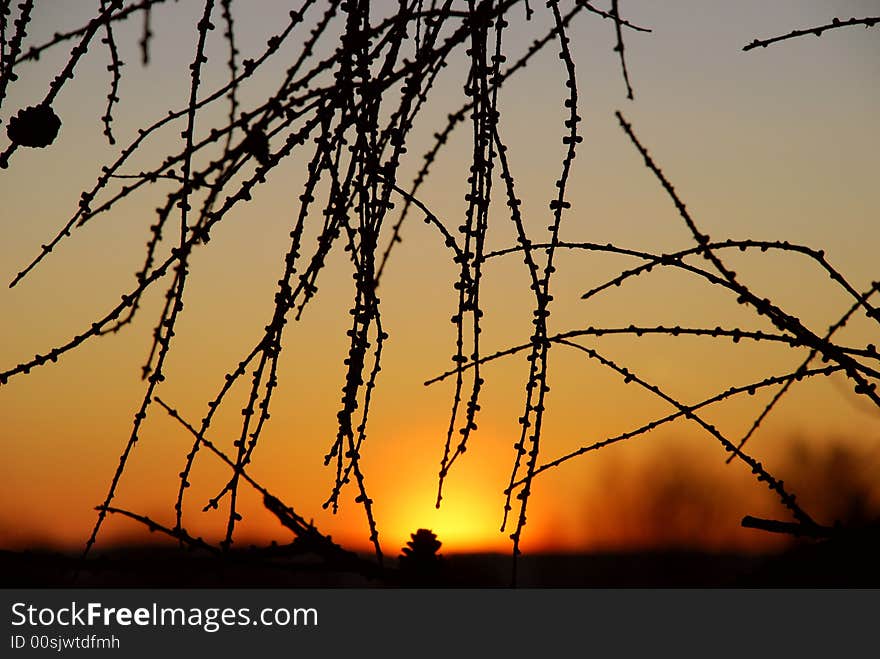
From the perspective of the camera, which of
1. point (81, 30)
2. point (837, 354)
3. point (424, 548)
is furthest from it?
point (81, 30)

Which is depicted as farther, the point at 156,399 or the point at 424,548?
the point at 156,399

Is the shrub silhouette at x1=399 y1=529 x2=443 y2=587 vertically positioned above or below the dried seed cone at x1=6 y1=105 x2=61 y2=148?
below

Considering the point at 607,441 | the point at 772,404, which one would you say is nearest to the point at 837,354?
the point at 772,404

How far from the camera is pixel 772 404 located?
1174mm

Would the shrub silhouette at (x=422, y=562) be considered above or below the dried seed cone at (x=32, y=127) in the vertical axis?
below

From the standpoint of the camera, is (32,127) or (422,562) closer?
(422,562)

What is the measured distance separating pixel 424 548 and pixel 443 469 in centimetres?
64

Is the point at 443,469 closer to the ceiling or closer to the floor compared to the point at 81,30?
closer to the floor

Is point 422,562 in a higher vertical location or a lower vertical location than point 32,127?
lower

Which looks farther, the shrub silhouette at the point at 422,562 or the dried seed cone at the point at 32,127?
the dried seed cone at the point at 32,127

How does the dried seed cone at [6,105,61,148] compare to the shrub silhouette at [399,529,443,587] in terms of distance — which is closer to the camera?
the shrub silhouette at [399,529,443,587]

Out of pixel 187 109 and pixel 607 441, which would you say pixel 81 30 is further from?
pixel 607 441
